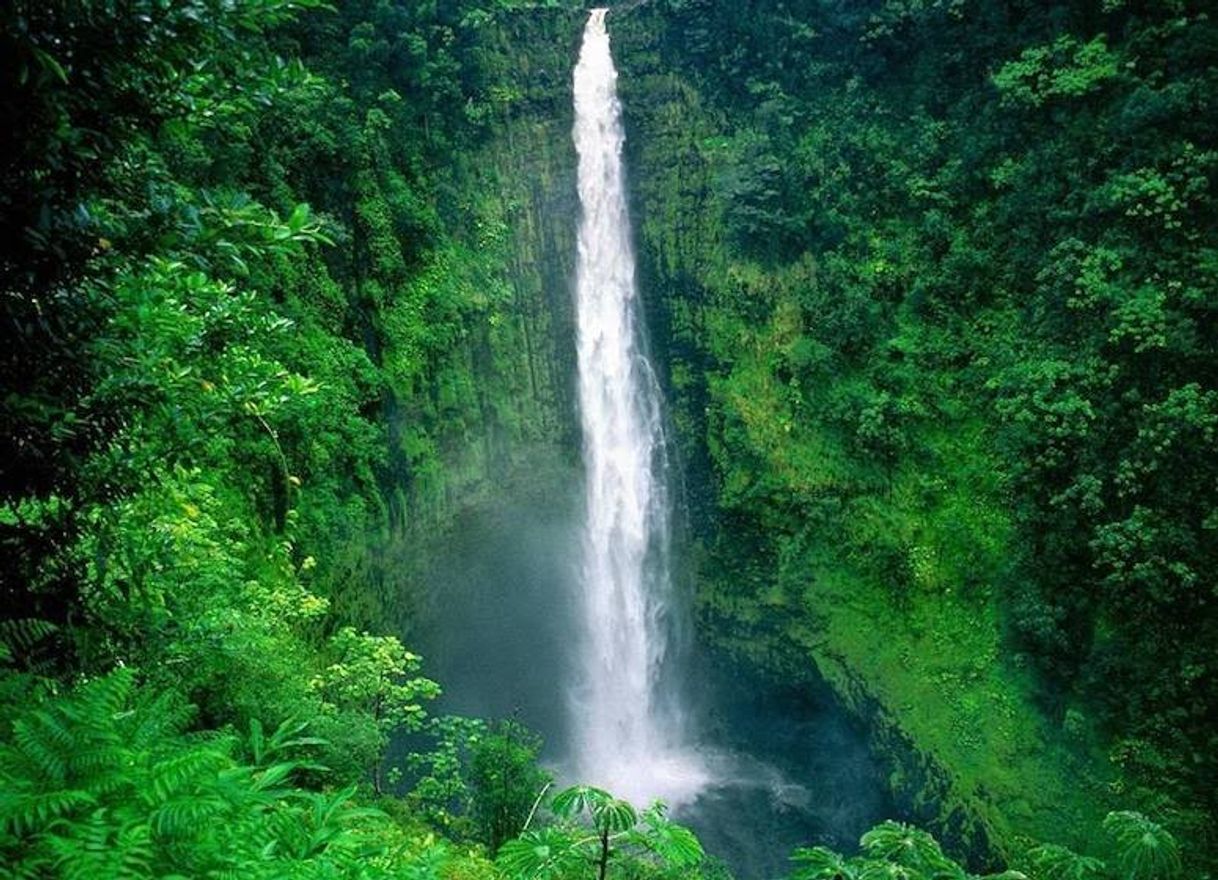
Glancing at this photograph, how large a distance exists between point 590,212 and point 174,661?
13.5 m

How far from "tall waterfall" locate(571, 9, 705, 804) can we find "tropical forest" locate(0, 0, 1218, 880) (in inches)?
3.3

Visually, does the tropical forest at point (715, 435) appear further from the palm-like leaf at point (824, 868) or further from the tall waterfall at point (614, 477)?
the palm-like leaf at point (824, 868)

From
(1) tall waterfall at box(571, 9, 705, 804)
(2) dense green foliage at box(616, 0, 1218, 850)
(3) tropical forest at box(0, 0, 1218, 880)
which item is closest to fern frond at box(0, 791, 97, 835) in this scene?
(3) tropical forest at box(0, 0, 1218, 880)

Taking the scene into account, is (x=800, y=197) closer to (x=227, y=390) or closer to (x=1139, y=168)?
(x=1139, y=168)

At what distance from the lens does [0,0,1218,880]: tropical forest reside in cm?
877

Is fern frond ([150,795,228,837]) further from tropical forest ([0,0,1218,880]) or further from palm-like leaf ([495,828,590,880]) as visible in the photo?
tropical forest ([0,0,1218,880])

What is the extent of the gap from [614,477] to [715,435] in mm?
2296

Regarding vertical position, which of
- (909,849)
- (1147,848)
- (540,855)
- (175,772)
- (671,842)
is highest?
(1147,848)

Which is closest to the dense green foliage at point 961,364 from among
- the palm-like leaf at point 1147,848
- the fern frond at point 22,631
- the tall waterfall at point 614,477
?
the tall waterfall at point 614,477

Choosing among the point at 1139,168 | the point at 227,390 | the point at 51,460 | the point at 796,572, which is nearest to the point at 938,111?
the point at 1139,168

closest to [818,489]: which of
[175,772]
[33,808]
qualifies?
[175,772]

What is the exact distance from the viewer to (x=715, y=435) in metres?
16.0

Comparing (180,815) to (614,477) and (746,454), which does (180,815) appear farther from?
(614,477)

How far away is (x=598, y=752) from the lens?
50.3ft
